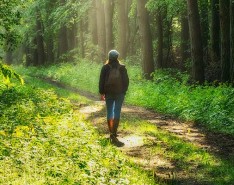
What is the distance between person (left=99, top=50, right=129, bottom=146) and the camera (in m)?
9.66

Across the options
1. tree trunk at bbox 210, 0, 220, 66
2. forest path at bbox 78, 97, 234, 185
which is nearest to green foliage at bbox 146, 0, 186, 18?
tree trunk at bbox 210, 0, 220, 66

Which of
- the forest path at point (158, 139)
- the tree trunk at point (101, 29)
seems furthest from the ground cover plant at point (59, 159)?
the tree trunk at point (101, 29)

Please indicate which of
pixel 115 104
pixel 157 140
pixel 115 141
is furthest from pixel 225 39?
pixel 115 141

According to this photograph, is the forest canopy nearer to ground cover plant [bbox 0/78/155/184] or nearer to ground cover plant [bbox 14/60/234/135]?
ground cover plant [bbox 14/60/234/135]

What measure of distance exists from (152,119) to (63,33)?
29184 millimetres

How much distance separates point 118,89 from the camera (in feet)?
31.8

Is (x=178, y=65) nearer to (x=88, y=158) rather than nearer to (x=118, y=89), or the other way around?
(x=118, y=89)

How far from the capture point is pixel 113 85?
9656 millimetres

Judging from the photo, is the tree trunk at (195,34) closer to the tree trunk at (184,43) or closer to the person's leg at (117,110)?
the person's leg at (117,110)

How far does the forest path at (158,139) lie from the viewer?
7.39 meters

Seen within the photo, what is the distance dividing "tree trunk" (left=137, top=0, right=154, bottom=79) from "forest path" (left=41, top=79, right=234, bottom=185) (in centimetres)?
735

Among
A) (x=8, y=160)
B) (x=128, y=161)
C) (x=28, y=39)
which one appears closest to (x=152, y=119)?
(x=128, y=161)

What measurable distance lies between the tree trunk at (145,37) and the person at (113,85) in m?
12.1

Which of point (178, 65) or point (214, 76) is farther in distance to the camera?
point (178, 65)
